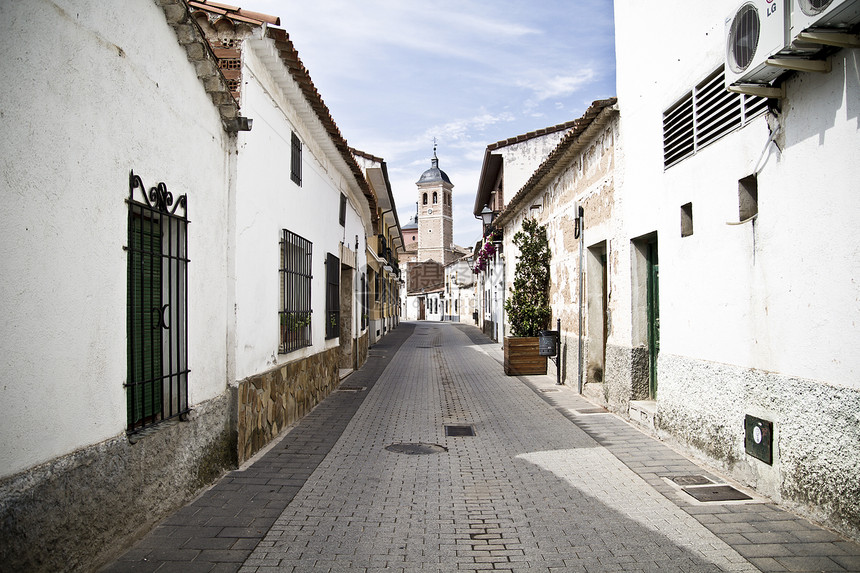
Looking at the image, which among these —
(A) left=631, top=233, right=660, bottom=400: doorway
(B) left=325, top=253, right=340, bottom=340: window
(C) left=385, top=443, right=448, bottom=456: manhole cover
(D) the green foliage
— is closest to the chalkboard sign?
(D) the green foliage

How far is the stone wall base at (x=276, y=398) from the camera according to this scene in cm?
609

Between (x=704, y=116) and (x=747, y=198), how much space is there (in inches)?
44.7

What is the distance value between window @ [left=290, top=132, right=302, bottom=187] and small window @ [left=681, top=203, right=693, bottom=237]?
487 centimetres

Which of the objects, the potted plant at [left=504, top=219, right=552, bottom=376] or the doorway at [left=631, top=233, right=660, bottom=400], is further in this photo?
the potted plant at [left=504, top=219, right=552, bottom=376]

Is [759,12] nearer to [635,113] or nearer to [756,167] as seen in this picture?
[756,167]

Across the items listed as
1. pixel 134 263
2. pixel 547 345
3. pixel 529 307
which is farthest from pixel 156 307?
pixel 529 307

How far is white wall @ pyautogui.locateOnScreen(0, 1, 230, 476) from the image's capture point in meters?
2.88

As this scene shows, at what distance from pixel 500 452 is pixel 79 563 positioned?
426cm

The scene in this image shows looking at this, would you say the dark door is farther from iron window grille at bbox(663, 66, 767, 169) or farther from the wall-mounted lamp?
the wall-mounted lamp

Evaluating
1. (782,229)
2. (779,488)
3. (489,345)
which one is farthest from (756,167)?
(489,345)

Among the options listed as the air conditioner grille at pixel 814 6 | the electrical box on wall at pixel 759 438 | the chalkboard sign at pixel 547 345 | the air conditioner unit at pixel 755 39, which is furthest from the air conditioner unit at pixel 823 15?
the chalkboard sign at pixel 547 345

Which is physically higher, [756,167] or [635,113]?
[635,113]

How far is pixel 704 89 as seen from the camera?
5895mm

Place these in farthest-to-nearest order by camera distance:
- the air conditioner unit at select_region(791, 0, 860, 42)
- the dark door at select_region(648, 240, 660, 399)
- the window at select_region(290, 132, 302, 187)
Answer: the window at select_region(290, 132, 302, 187) → the dark door at select_region(648, 240, 660, 399) → the air conditioner unit at select_region(791, 0, 860, 42)
